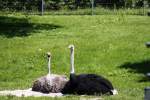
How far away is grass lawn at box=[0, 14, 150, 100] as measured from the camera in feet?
61.6

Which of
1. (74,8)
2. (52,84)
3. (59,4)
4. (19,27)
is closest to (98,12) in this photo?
(74,8)

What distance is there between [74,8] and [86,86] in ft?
66.6

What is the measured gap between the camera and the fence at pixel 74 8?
108ft

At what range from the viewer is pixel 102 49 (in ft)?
74.2

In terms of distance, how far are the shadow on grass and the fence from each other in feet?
12.1

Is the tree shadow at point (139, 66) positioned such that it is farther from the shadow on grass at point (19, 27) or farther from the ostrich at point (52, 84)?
the shadow on grass at point (19, 27)

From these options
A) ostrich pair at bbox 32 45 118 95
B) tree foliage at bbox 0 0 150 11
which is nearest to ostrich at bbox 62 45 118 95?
ostrich pair at bbox 32 45 118 95

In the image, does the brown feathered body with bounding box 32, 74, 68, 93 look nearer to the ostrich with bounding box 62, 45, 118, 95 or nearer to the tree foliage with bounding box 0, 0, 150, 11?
the ostrich with bounding box 62, 45, 118, 95

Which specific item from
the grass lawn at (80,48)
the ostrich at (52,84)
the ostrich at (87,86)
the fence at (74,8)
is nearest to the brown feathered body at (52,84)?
the ostrich at (52,84)

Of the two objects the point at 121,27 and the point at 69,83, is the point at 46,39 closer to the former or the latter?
the point at 121,27

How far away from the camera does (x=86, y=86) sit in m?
14.7

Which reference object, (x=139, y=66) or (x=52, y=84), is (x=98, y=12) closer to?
(x=139, y=66)

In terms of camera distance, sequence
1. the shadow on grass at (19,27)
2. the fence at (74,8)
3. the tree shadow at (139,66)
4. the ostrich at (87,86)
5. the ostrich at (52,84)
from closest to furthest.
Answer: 1. the ostrich at (87,86)
2. the ostrich at (52,84)
3. the tree shadow at (139,66)
4. the shadow on grass at (19,27)
5. the fence at (74,8)

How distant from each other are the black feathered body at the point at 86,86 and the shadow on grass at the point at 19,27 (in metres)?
10.7
